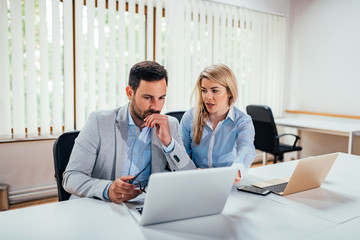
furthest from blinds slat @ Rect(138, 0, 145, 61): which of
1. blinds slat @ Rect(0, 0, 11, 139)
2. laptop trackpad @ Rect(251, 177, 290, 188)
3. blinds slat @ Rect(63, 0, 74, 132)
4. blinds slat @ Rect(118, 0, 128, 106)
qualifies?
laptop trackpad @ Rect(251, 177, 290, 188)

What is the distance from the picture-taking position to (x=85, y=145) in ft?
4.49

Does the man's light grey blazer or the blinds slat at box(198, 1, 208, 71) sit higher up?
the blinds slat at box(198, 1, 208, 71)

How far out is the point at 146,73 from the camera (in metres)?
1.38

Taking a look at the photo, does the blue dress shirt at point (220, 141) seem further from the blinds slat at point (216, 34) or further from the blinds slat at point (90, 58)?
the blinds slat at point (216, 34)

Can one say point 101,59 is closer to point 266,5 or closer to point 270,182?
point 270,182

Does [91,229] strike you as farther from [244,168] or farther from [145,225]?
[244,168]

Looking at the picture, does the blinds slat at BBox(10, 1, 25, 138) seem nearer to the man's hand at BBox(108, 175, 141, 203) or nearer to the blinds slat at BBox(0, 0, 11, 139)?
the blinds slat at BBox(0, 0, 11, 139)

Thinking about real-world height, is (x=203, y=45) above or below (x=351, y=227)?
above

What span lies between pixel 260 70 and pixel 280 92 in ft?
1.86

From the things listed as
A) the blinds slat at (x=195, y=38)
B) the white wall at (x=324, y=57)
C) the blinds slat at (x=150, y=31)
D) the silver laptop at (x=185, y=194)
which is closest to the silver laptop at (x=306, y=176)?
the silver laptop at (x=185, y=194)

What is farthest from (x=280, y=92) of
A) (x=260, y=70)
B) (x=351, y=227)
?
(x=351, y=227)

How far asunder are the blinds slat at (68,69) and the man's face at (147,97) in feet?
5.95

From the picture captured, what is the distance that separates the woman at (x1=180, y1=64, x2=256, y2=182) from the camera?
1.80m

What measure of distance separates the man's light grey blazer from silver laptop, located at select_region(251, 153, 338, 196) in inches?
18.5
